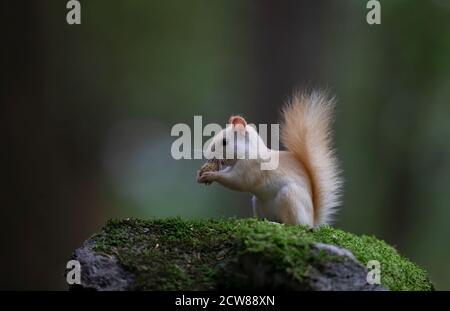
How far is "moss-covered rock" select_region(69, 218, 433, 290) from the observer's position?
7.41 ft

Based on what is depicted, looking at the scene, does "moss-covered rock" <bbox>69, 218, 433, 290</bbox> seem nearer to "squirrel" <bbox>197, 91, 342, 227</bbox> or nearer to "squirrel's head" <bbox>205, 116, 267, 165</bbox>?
"squirrel" <bbox>197, 91, 342, 227</bbox>

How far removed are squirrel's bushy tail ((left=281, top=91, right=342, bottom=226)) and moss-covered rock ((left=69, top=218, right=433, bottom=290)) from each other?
419 millimetres

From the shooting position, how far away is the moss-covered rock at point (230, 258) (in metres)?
2.26

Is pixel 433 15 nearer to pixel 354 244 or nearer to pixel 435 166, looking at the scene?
pixel 435 166

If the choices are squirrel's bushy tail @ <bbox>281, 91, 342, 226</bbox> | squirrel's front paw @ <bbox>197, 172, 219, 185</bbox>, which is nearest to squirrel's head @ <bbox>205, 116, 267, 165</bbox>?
squirrel's front paw @ <bbox>197, 172, 219, 185</bbox>

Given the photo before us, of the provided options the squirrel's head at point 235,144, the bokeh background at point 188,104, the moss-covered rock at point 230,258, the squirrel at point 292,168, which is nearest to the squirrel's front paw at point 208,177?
the squirrel at point 292,168

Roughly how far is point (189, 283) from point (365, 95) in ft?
26.0

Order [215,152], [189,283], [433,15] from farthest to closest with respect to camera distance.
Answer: [433,15] < [215,152] < [189,283]

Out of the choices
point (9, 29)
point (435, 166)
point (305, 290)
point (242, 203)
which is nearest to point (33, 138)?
point (9, 29)

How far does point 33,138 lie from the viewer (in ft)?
19.4

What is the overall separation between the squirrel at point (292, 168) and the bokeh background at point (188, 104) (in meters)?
1.48

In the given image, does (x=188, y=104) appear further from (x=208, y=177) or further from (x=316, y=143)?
(x=208, y=177)

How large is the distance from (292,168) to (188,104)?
8446mm

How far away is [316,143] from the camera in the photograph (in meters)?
3.50
